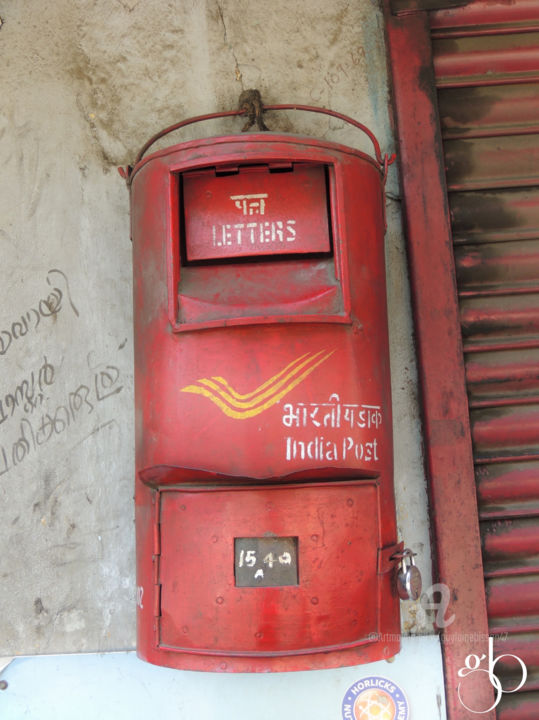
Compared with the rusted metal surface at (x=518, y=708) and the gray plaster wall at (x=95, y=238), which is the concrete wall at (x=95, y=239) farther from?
the rusted metal surface at (x=518, y=708)

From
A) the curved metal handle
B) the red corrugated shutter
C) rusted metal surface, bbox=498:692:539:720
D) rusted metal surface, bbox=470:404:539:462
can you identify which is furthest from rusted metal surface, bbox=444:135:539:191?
rusted metal surface, bbox=498:692:539:720

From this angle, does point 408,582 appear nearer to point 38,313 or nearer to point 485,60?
point 38,313

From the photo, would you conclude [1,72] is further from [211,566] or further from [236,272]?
[211,566]

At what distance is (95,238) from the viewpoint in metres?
2.45

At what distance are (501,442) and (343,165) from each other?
1115mm

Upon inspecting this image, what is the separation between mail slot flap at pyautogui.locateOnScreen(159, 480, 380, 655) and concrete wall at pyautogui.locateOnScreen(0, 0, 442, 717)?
55 cm

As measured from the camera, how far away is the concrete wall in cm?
226

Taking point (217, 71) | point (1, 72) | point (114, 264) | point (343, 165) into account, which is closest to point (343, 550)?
point (343, 165)

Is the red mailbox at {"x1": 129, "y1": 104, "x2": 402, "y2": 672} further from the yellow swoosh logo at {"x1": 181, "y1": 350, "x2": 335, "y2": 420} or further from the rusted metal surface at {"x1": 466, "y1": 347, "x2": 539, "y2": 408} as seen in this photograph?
the rusted metal surface at {"x1": 466, "y1": 347, "x2": 539, "y2": 408}

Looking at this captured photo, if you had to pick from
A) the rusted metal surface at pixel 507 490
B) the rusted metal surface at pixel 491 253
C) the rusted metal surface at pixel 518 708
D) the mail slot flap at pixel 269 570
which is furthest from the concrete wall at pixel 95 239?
the mail slot flap at pixel 269 570

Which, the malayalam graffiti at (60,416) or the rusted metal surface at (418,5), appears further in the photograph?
the rusted metal surface at (418,5)

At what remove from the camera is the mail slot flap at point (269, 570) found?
67.9 inches

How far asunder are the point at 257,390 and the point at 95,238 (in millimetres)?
1054

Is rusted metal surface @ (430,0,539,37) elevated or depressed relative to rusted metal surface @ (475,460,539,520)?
elevated
